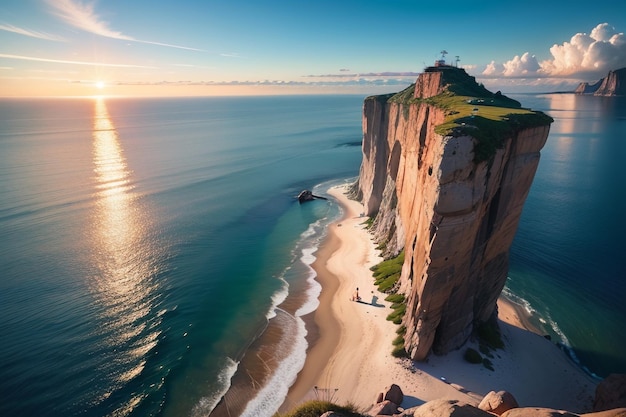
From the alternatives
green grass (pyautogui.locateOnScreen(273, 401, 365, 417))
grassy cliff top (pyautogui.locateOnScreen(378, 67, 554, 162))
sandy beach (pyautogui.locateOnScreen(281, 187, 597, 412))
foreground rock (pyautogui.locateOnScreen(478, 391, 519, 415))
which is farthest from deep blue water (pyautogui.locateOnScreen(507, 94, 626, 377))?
green grass (pyautogui.locateOnScreen(273, 401, 365, 417))

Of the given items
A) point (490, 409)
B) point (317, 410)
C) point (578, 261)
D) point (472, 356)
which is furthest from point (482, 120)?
point (578, 261)

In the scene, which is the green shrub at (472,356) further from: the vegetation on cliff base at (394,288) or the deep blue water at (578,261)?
the deep blue water at (578,261)

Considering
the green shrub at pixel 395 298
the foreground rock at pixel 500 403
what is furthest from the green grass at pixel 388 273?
the foreground rock at pixel 500 403

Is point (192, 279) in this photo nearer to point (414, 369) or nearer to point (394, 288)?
point (394, 288)

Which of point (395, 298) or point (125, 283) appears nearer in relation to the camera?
point (395, 298)

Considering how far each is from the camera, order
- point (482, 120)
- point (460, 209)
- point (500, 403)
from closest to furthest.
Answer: point (500, 403) → point (460, 209) → point (482, 120)

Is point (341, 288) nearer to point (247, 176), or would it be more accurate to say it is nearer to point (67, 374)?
point (67, 374)
